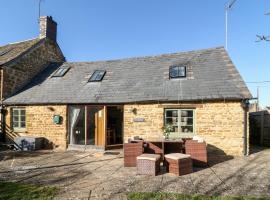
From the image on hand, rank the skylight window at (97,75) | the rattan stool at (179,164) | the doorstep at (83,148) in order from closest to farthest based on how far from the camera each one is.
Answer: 1. the rattan stool at (179,164)
2. the doorstep at (83,148)
3. the skylight window at (97,75)

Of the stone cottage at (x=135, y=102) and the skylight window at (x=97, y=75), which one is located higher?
the skylight window at (x=97, y=75)

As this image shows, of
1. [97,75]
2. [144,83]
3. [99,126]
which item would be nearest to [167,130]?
[144,83]

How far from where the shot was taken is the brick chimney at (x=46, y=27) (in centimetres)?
1896

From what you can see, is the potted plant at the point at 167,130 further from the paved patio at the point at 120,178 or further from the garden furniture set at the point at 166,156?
the paved patio at the point at 120,178

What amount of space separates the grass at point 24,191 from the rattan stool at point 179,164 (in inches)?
142

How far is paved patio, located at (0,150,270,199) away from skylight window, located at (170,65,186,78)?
5.39 m

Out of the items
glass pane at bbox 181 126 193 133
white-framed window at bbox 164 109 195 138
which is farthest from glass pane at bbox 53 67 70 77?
glass pane at bbox 181 126 193 133

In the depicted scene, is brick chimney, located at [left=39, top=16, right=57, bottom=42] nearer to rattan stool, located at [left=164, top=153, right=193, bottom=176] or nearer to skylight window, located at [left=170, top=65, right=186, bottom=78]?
skylight window, located at [left=170, top=65, right=186, bottom=78]

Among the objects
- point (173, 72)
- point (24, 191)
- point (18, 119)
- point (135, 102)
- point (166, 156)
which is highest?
point (173, 72)

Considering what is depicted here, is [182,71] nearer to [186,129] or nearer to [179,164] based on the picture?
[186,129]

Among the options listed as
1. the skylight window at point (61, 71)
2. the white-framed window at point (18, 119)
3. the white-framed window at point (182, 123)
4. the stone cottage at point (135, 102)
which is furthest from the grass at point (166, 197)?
the skylight window at point (61, 71)

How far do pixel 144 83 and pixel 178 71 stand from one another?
6.61 feet

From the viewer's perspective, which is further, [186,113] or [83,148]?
[83,148]

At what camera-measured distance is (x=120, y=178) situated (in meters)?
7.35
